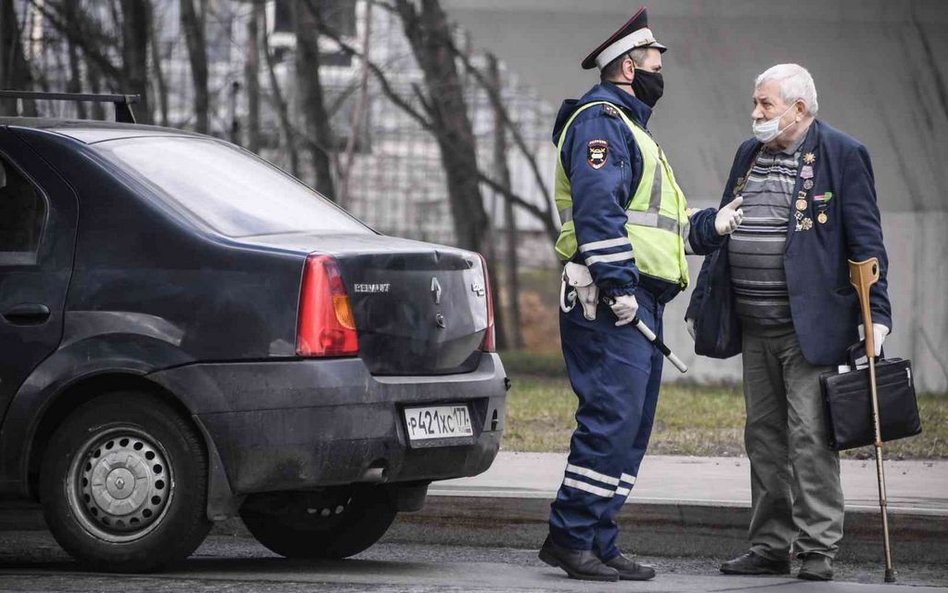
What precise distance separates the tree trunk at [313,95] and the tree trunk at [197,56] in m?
0.93

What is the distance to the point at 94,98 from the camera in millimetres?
6734

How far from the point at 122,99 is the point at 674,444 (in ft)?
12.7

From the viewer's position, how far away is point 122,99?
7.01 meters

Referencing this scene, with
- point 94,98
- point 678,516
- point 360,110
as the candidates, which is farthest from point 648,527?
point 360,110

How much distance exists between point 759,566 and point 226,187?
229cm

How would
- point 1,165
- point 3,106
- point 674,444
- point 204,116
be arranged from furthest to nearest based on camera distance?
point 204,116
point 3,106
point 674,444
point 1,165

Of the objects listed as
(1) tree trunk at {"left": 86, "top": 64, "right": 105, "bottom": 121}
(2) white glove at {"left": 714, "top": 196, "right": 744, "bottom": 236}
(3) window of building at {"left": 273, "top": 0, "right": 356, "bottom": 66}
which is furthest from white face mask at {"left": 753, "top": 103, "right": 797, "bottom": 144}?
(1) tree trunk at {"left": 86, "top": 64, "right": 105, "bottom": 121}

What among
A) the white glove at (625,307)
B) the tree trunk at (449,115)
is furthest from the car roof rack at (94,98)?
the tree trunk at (449,115)

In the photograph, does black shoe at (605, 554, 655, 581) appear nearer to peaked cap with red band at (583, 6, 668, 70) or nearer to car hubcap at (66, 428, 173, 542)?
car hubcap at (66, 428, 173, 542)

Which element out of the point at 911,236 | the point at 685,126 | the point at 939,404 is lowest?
the point at 939,404

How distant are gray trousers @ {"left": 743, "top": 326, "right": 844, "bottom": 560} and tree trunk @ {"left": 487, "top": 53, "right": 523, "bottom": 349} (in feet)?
29.3

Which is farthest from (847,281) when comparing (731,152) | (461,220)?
(461,220)

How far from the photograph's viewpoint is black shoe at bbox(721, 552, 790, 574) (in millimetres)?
6430

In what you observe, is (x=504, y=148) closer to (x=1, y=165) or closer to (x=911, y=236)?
(x=911, y=236)
